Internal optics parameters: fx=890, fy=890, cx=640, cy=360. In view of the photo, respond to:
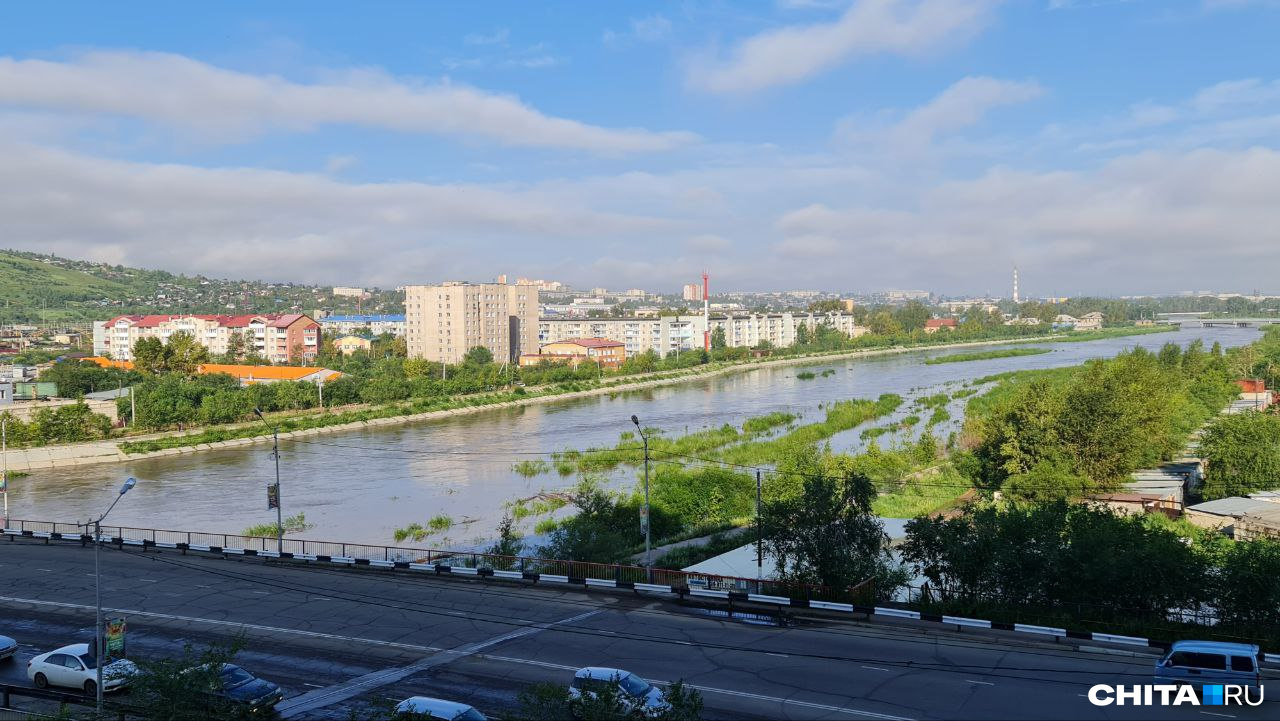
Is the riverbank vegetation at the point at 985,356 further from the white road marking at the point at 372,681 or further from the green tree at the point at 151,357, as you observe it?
the white road marking at the point at 372,681

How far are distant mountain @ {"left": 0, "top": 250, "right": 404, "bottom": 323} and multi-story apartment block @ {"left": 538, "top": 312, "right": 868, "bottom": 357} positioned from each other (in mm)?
47773

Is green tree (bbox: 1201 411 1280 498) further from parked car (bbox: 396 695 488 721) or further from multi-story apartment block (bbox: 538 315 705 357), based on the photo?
multi-story apartment block (bbox: 538 315 705 357)

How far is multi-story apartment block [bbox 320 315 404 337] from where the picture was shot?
8222 centimetres

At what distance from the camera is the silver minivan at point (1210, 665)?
6.39 metres

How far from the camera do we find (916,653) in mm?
8047

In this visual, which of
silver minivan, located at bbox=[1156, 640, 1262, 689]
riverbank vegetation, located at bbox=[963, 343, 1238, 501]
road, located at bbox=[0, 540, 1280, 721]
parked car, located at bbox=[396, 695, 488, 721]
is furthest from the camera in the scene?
riverbank vegetation, located at bbox=[963, 343, 1238, 501]

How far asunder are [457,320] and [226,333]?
59.7 ft

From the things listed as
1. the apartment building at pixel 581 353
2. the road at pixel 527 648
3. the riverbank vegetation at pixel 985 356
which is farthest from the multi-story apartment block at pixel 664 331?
the road at pixel 527 648

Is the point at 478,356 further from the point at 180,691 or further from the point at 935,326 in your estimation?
the point at 935,326

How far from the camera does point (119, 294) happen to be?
113812 mm

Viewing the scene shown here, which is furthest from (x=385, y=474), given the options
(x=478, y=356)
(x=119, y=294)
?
(x=119, y=294)

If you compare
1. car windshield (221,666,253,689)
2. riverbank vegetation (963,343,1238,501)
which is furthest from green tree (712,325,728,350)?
car windshield (221,666,253,689)

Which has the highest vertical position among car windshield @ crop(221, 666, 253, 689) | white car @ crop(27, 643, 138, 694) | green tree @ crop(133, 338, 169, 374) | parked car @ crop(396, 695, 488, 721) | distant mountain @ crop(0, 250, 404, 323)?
distant mountain @ crop(0, 250, 404, 323)

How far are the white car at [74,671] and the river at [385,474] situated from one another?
29.5ft
